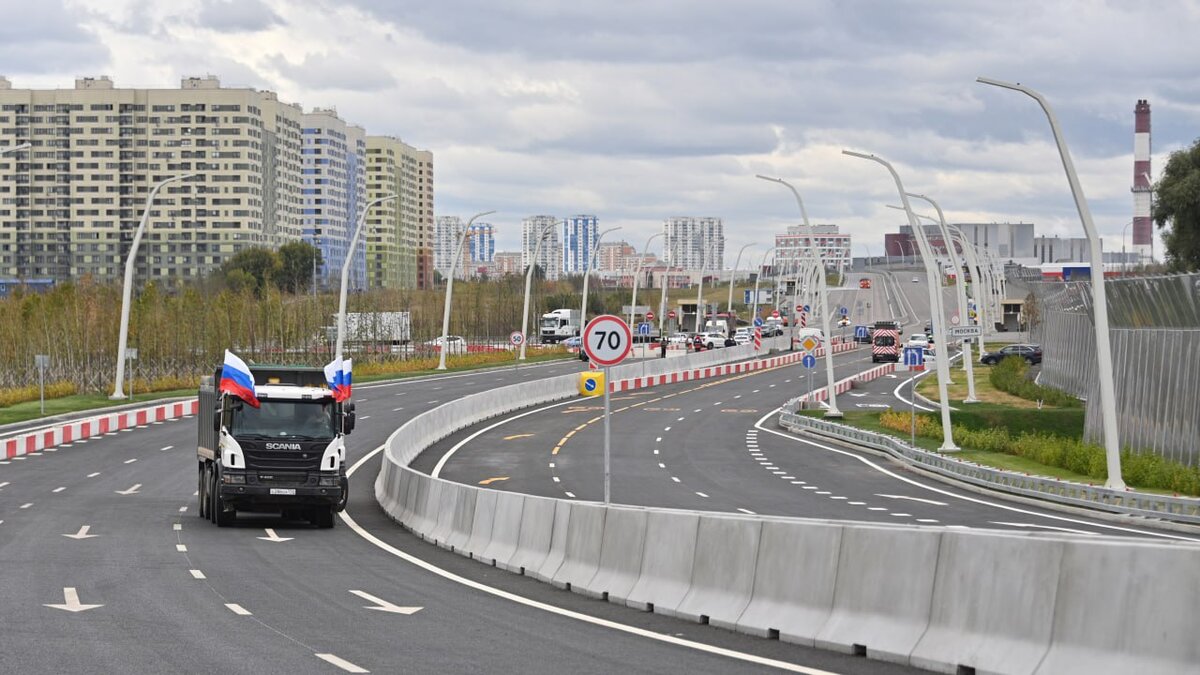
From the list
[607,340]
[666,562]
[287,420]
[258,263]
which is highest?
[258,263]

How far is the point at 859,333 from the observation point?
477 ft

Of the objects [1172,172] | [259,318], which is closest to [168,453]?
[259,318]

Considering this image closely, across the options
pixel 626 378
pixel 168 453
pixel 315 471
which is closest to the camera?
pixel 315 471

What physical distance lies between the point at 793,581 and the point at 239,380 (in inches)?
664

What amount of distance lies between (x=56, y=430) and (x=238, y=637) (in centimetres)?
3732

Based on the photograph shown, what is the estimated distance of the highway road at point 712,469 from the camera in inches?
1318

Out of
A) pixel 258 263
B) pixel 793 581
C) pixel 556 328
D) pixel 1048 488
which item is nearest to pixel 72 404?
pixel 1048 488

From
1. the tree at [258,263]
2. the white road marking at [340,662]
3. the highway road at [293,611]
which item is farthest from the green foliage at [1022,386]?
the tree at [258,263]

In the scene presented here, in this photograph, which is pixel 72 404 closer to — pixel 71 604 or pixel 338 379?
pixel 338 379

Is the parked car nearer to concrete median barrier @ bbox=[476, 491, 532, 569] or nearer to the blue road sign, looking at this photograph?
the blue road sign

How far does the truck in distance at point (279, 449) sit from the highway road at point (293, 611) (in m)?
0.58

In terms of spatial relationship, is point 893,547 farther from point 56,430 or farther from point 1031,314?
point 1031,314

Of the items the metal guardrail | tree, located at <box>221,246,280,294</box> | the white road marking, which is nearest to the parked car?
the metal guardrail

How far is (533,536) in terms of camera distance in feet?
67.2
